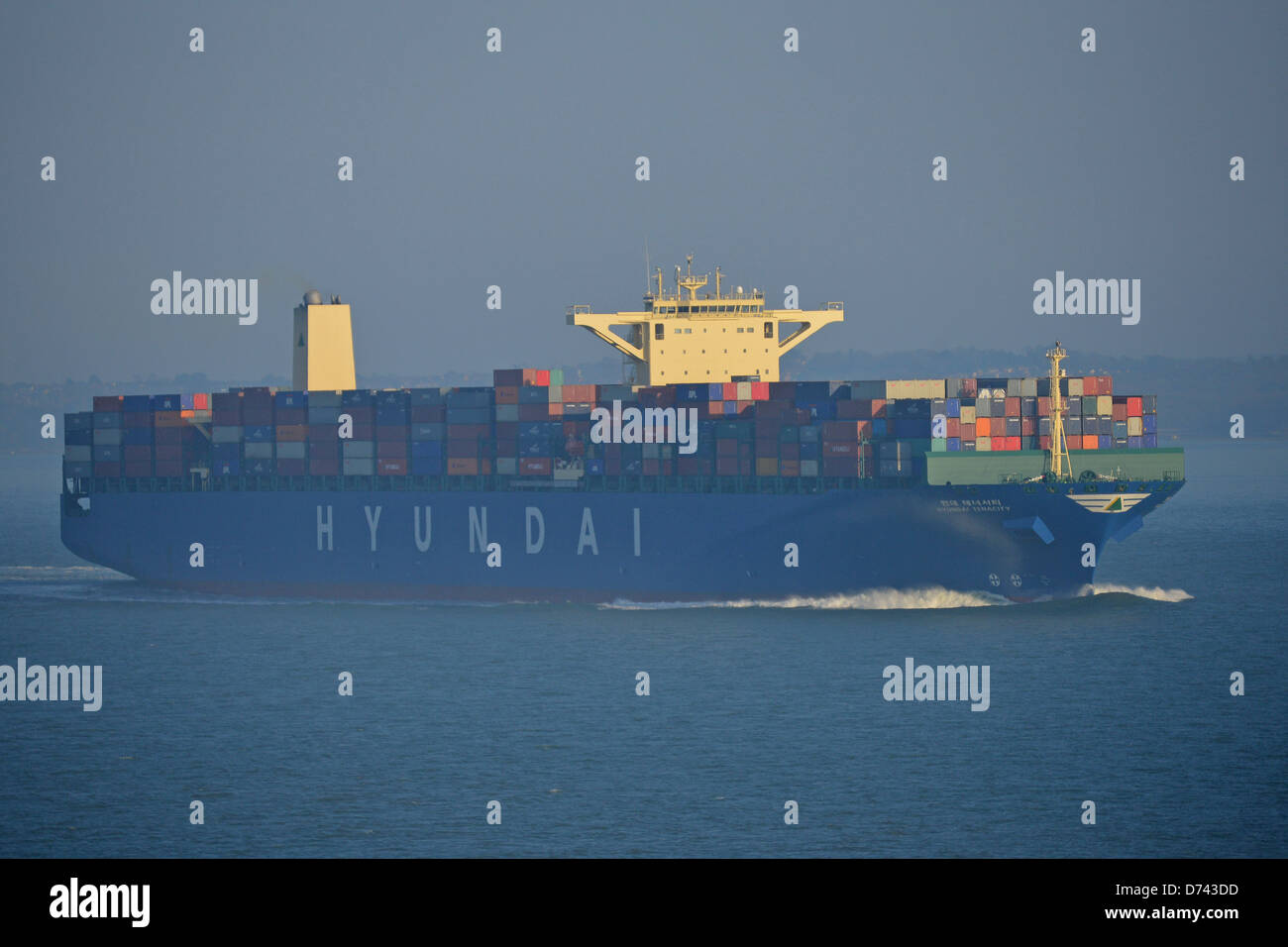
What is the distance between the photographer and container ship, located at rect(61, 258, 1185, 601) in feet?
168

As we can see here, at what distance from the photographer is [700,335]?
6262cm

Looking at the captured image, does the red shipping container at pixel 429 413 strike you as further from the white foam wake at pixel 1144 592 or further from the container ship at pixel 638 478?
the white foam wake at pixel 1144 592

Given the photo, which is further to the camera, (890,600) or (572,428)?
(572,428)

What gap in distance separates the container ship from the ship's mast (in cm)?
14

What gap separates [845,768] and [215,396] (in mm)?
37497

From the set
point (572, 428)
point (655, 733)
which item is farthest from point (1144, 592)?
point (655, 733)

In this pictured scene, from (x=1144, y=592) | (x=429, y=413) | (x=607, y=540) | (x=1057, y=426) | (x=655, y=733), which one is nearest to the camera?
(x=655, y=733)

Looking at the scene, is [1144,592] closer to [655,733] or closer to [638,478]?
[638,478]

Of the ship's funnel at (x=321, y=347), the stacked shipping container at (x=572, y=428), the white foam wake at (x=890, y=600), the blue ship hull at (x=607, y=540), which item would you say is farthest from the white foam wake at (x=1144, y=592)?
the ship's funnel at (x=321, y=347)

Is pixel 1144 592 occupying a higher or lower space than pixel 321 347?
lower

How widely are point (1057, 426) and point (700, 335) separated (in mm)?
16698

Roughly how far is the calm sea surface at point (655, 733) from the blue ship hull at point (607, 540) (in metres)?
1.26

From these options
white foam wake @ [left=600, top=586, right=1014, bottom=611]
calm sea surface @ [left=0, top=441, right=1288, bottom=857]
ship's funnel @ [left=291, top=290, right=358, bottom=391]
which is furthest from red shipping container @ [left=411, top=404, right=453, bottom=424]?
white foam wake @ [left=600, top=586, right=1014, bottom=611]
